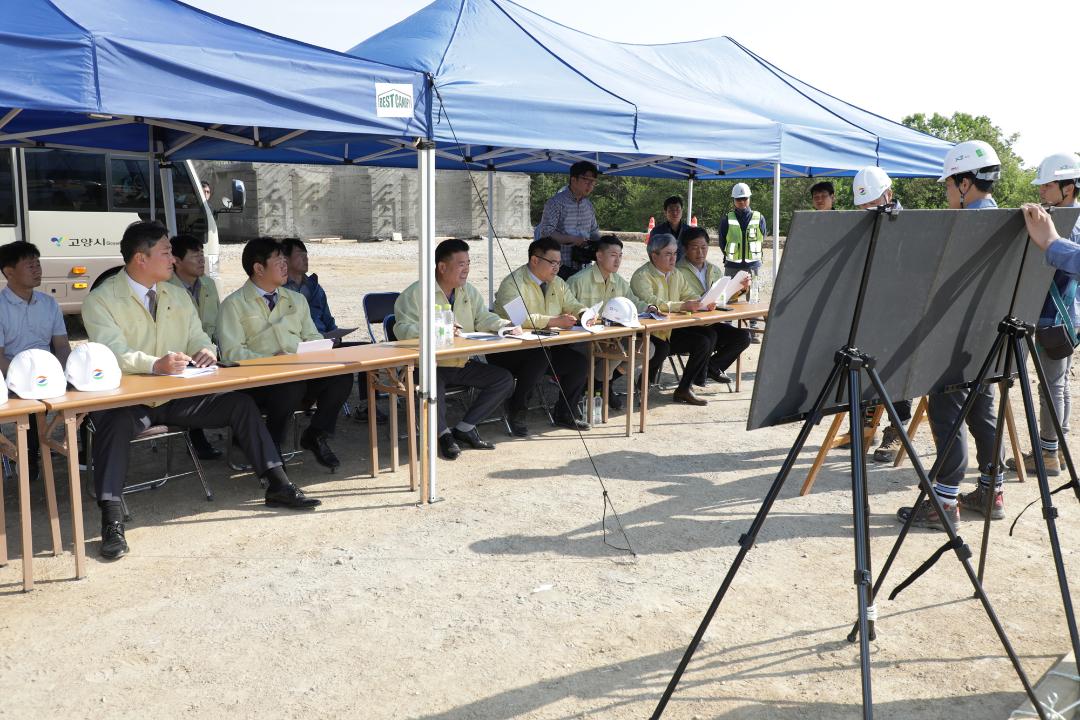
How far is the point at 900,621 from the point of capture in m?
3.47

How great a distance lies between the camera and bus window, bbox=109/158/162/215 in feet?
33.0

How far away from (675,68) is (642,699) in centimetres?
615

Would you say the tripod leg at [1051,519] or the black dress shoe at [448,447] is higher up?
the tripod leg at [1051,519]

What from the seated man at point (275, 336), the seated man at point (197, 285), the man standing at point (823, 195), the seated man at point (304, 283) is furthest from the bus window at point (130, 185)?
the man standing at point (823, 195)

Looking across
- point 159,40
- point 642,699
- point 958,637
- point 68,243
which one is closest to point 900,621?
point 958,637

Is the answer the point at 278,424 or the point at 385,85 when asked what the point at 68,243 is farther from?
the point at 385,85

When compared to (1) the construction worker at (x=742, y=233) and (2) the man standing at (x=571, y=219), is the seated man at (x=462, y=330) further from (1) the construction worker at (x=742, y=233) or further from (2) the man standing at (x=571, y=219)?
(1) the construction worker at (x=742, y=233)

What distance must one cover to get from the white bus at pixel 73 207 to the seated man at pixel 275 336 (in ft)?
16.1

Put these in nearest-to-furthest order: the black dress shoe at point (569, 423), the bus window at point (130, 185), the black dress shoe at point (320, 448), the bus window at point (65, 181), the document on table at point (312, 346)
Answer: the document on table at point (312, 346) → the black dress shoe at point (320, 448) → the black dress shoe at point (569, 423) → the bus window at point (65, 181) → the bus window at point (130, 185)

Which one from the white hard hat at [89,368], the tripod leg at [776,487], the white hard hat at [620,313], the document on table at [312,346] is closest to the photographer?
the tripod leg at [776,487]

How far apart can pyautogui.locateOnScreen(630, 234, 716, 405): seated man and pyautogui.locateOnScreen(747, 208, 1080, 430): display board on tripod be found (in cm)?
401

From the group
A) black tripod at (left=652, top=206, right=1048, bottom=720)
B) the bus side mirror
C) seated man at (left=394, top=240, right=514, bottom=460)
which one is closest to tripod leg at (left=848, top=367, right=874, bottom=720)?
black tripod at (left=652, top=206, right=1048, bottom=720)

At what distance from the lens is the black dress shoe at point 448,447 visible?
570 centimetres

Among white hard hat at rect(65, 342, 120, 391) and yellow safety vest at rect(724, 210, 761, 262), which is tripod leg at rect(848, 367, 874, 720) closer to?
white hard hat at rect(65, 342, 120, 391)
